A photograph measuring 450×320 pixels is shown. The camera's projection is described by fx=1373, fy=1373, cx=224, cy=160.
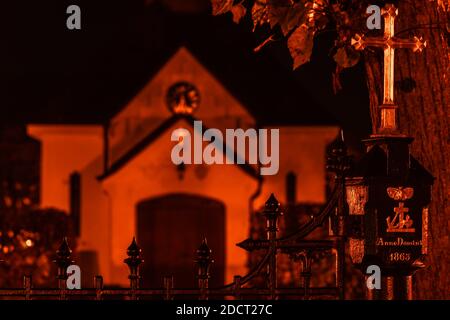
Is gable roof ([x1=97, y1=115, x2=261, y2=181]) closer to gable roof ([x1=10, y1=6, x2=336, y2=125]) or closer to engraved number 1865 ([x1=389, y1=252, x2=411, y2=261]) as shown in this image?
gable roof ([x1=10, y1=6, x2=336, y2=125])

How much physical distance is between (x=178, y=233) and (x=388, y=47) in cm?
2188

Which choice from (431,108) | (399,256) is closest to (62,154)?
(431,108)

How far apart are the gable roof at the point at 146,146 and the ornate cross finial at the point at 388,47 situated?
69.2 feet

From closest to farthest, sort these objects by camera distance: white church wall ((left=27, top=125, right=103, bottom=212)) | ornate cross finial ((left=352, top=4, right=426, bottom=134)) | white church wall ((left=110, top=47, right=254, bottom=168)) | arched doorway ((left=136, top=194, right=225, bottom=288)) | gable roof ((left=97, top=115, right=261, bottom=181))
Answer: ornate cross finial ((left=352, top=4, right=426, bottom=134)) < gable roof ((left=97, top=115, right=261, bottom=181)) < arched doorway ((left=136, top=194, right=225, bottom=288)) < white church wall ((left=110, top=47, right=254, bottom=168)) < white church wall ((left=27, top=125, right=103, bottom=212))

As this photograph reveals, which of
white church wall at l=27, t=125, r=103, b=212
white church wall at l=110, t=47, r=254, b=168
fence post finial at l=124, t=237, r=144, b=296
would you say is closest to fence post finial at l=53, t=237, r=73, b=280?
fence post finial at l=124, t=237, r=144, b=296

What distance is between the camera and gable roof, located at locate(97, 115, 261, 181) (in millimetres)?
30516

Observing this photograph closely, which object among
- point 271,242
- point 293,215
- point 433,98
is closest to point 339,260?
point 271,242

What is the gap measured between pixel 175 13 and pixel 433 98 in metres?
26.9

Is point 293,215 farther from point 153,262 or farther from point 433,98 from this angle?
Result: point 433,98

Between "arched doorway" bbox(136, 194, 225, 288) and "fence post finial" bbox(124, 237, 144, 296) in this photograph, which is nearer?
"fence post finial" bbox(124, 237, 144, 296)

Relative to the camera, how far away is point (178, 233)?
31.0m

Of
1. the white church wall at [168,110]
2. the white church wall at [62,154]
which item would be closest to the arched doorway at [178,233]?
the white church wall at [168,110]

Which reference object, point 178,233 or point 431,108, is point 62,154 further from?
point 431,108

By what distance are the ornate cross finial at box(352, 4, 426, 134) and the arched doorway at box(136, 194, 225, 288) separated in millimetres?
21256
